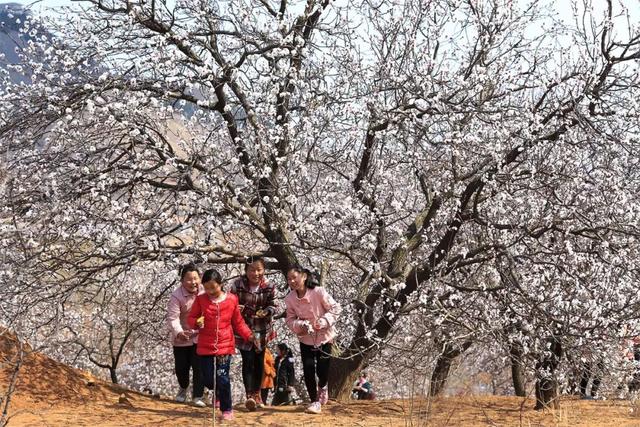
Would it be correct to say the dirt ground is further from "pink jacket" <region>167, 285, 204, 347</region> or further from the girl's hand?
the girl's hand

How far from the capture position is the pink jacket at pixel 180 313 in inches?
295

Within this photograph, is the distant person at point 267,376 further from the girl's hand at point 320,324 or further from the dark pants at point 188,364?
the girl's hand at point 320,324

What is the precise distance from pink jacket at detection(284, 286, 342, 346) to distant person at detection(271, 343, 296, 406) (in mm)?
2527

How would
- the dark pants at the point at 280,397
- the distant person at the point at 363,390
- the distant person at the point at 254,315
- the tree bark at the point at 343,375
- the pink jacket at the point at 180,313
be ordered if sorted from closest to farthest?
the pink jacket at the point at 180,313 < the distant person at the point at 254,315 < the tree bark at the point at 343,375 < the dark pants at the point at 280,397 < the distant person at the point at 363,390

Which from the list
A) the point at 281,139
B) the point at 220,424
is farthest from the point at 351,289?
the point at 220,424

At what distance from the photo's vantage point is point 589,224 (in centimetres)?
895

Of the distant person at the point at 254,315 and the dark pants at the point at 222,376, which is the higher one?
the distant person at the point at 254,315

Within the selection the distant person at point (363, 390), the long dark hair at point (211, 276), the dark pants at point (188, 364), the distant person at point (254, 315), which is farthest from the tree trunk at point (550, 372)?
the distant person at point (363, 390)

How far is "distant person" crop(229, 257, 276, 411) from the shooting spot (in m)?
7.93

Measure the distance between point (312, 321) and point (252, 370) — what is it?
87cm

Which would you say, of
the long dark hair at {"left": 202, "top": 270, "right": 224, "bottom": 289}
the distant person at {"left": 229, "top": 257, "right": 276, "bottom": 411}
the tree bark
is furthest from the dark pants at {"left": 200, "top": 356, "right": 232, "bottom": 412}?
the tree bark

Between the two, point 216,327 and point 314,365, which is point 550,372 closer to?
point 314,365

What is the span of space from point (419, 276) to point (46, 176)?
4779 mm

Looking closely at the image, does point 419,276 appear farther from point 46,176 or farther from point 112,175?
point 46,176
